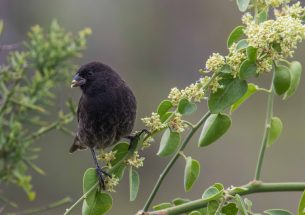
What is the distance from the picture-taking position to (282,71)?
1.91m

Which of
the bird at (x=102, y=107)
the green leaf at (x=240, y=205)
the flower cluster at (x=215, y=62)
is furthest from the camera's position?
the bird at (x=102, y=107)

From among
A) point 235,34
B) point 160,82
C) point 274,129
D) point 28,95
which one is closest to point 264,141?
point 274,129

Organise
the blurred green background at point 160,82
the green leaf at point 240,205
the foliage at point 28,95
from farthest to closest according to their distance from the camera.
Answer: the blurred green background at point 160,82
the foliage at point 28,95
the green leaf at point 240,205

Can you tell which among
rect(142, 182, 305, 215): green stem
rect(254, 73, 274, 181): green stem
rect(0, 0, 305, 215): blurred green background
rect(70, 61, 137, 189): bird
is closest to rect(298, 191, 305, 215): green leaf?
rect(142, 182, 305, 215): green stem

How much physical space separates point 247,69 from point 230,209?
0.38 m

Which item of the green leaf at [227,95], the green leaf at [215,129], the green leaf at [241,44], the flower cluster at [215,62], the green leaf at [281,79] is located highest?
the green leaf at [241,44]

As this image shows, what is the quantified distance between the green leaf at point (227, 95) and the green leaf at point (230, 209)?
10.0 inches

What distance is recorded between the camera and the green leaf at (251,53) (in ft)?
6.05

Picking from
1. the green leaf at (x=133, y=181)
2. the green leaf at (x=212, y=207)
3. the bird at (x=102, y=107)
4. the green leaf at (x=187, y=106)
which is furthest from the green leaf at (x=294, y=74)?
the bird at (x=102, y=107)

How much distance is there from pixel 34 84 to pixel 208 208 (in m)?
1.50

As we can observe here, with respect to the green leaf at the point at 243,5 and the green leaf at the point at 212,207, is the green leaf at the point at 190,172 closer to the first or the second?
the green leaf at the point at 212,207

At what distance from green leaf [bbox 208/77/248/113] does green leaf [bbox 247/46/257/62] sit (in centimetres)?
10

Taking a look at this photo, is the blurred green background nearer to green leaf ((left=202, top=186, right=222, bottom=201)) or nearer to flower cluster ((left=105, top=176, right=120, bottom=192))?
flower cluster ((left=105, top=176, right=120, bottom=192))

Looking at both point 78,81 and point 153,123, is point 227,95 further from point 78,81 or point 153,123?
point 78,81
